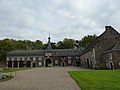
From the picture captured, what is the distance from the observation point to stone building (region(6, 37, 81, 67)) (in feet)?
211

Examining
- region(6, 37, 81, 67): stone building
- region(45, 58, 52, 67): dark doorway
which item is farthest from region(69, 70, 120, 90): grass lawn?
region(45, 58, 52, 67): dark doorway

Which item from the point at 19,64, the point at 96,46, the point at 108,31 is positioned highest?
the point at 108,31

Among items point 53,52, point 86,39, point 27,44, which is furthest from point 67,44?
point 27,44

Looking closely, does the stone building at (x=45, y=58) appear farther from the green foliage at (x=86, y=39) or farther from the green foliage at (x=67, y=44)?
the green foliage at (x=67, y=44)

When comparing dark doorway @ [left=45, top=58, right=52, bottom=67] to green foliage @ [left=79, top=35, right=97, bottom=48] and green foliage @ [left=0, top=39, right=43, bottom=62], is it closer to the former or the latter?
green foliage @ [left=0, top=39, right=43, bottom=62]

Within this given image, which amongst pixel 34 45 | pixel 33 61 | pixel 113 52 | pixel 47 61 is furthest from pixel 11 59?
pixel 113 52

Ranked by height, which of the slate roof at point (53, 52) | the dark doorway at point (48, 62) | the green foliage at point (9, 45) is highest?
the green foliage at point (9, 45)

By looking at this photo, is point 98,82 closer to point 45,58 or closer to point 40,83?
point 40,83

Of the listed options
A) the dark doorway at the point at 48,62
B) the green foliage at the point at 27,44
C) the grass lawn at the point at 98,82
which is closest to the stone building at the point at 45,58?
the dark doorway at the point at 48,62

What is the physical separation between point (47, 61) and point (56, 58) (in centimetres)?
400

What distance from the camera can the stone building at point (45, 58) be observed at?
64.2 meters

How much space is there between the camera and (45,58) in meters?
65.1

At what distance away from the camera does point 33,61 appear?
6538 centimetres

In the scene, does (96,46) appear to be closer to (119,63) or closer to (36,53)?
(119,63)
